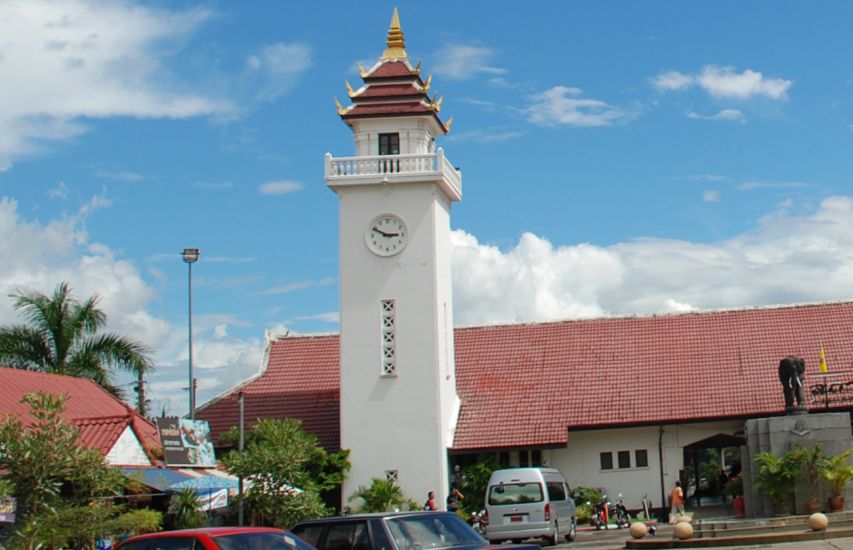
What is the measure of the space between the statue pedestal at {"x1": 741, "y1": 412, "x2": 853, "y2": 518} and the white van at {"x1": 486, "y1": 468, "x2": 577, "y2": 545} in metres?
5.26

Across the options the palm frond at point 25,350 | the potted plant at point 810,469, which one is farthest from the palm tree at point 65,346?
the potted plant at point 810,469

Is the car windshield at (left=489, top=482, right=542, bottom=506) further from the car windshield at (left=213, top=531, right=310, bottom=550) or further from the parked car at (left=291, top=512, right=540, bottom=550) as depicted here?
the car windshield at (left=213, top=531, right=310, bottom=550)

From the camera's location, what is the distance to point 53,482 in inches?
803

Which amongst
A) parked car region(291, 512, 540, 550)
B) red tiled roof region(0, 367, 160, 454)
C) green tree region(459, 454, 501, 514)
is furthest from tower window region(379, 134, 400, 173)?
parked car region(291, 512, 540, 550)

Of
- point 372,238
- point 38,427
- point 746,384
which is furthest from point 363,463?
point 38,427

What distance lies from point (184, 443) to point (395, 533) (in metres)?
18.3

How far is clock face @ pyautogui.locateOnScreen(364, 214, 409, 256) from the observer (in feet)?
132

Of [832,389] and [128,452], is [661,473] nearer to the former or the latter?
[832,389]

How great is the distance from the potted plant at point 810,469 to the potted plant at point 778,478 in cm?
12

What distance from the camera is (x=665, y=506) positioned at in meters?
40.3

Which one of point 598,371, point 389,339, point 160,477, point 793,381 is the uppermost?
point 389,339

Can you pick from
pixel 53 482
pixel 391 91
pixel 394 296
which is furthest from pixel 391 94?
pixel 53 482

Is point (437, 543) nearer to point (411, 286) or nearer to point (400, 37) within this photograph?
point (411, 286)

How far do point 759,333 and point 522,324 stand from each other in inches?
327
